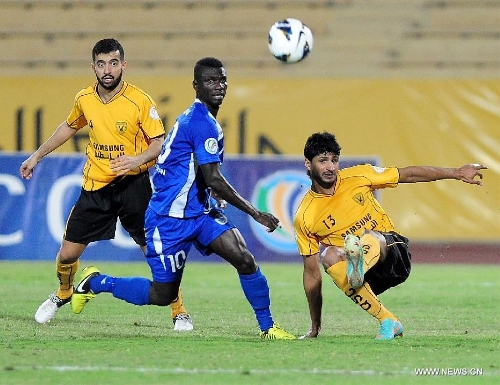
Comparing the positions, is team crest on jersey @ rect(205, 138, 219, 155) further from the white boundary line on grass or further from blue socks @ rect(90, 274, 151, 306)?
the white boundary line on grass

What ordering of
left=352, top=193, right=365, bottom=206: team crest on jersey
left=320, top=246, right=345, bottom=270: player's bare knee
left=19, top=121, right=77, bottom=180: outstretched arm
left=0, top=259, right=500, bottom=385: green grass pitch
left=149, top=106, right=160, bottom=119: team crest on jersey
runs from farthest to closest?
left=19, top=121, right=77, bottom=180: outstretched arm
left=149, top=106, right=160, bottom=119: team crest on jersey
left=352, top=193, right=365, bottom=206: team crest on jersey
left=320, top=246, right=345, bottom=270: player's bare knee
left=0, top=259, right=500, bottom=385: green grass pitch

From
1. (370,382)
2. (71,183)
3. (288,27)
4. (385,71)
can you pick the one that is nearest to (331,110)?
(385,71)

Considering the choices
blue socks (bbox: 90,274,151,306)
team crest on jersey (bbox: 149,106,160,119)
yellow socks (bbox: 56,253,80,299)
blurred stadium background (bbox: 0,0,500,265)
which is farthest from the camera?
blurred stadium background (bbox: 0,0,500,265)

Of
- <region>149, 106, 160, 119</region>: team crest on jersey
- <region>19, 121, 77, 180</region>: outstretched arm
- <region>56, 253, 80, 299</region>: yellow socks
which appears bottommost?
<region>56, 253, 80, 299</region>: yellow socks

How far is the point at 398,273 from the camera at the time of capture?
7855 mm

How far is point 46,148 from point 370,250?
2790 millimetres

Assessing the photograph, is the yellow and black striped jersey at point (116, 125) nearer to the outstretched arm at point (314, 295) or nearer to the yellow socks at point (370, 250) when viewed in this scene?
the outstretched arm at point (314, 295)

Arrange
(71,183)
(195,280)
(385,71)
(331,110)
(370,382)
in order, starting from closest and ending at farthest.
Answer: (370,382) → (195,280) → (71,183) → (331,110) → (385,71)

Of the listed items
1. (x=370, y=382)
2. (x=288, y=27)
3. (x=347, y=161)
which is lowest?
(x=347, y=161)

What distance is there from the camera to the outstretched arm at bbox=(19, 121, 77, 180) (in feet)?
27.9

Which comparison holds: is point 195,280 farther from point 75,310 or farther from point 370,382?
point 370,382

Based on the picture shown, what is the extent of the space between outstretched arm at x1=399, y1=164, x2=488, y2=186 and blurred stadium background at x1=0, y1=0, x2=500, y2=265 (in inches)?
295

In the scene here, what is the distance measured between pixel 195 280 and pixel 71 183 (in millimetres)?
2805

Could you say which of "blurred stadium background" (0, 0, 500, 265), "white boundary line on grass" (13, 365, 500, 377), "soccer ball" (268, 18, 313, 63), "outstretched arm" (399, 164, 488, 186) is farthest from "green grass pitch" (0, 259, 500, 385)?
"blurred stadium background" (0, 0, 500, 265)
